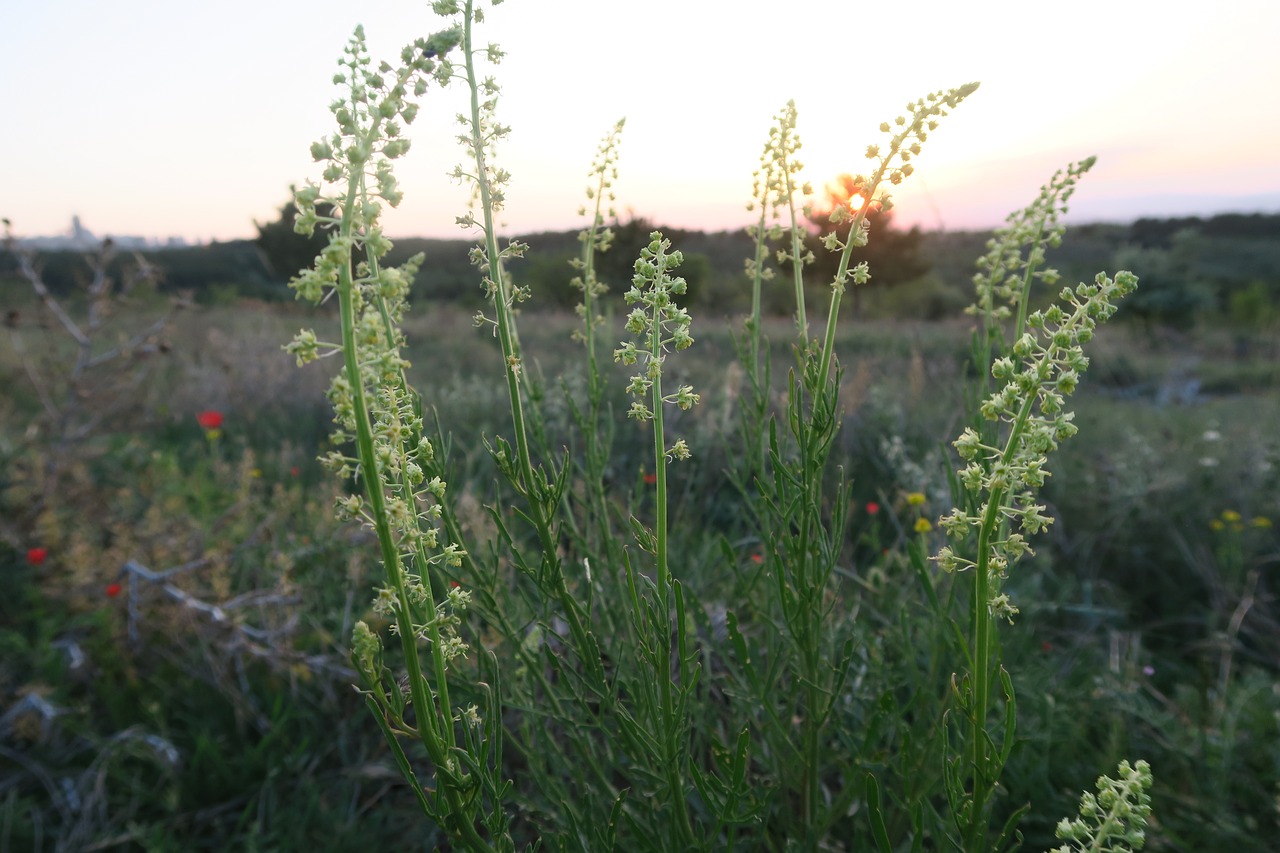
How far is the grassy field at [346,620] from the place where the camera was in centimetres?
273

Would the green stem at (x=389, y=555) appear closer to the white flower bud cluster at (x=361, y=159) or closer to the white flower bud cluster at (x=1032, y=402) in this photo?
the white flower bud cluster at (x=361, y=159)

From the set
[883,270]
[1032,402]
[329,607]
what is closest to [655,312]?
[1032,402]

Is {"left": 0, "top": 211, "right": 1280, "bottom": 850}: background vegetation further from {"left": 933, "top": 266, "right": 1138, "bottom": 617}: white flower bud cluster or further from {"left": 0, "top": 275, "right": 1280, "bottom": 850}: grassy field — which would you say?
{"left": 933, "top": 266, "right": 1138, "bottom": 617}: white flower bud cluster

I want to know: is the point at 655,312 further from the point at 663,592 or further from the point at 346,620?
the point at 346,620

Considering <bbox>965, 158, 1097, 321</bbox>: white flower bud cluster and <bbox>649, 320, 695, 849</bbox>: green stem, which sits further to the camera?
<bbox>965, 158, 1097, 321</bbox>: white flower bud cluster

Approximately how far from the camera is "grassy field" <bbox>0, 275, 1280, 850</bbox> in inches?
107

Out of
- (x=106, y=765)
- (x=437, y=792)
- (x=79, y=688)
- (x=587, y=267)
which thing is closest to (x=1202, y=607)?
(x=587, y=267)

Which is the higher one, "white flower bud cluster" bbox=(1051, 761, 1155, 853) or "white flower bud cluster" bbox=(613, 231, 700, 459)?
"white flower bud cluster" bbox=(613, 231, 700, 459)

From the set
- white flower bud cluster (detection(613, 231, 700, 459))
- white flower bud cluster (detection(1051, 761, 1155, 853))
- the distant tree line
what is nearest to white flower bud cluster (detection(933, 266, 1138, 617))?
white flower bud cluster (detection(1051, 761, 1155, 853))

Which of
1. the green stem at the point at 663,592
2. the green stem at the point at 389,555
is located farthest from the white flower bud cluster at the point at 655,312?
the green stem at the point at 389,555

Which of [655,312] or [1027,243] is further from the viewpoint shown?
[1027,243]

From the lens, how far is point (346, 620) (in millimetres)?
3361

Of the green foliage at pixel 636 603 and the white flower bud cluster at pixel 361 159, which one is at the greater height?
the white flower bud cluster at pixel 361 159

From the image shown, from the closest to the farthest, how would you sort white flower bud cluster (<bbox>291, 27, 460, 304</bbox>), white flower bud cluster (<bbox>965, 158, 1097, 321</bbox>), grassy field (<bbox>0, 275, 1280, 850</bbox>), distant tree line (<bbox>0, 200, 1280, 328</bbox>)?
white flower bud cluster (<bbox>291, 27, 460, 304</bbox>) → white flower bud cluster (<bbox>965, 158, 1097, 321</bbox>) → grassy field (<bbox>0, 275, 1280, 850</bbox>) → distant tree line (<bbox>0, 200, 1280, 328</bbox>)
